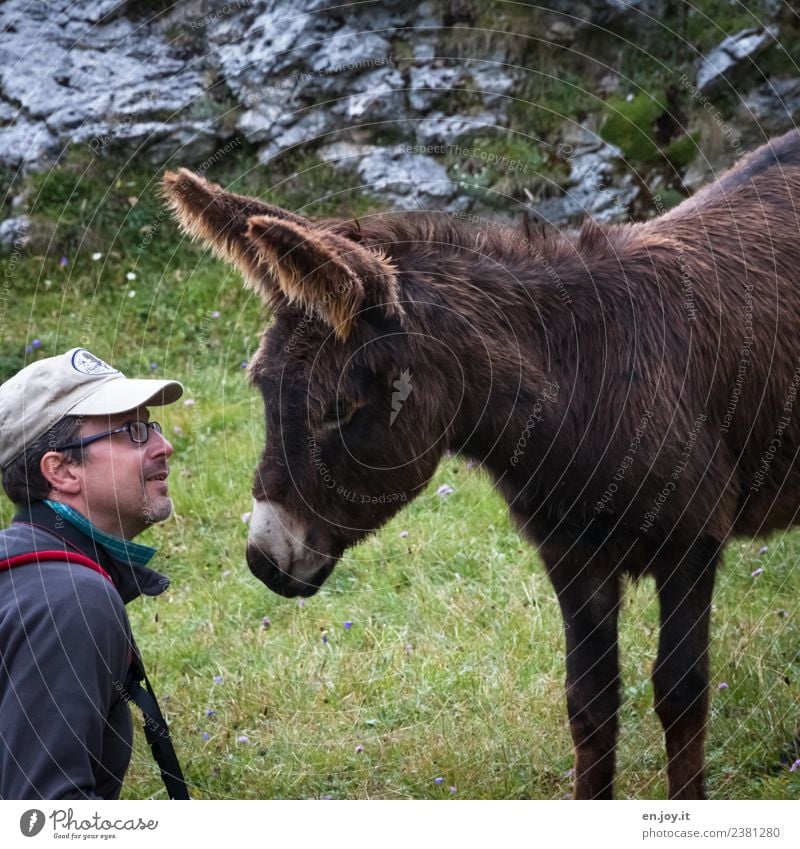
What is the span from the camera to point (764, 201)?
3.98 meters

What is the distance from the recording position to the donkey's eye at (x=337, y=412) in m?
3.19

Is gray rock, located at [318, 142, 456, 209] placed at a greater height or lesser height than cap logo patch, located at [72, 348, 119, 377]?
lesser

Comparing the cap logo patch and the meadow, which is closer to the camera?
the cap logo patch

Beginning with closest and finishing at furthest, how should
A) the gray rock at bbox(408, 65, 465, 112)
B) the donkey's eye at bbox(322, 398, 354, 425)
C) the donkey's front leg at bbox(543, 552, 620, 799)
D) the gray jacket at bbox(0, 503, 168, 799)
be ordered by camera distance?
the gray jacket at bbox(0, 503, 168, 799) < the donkey's eye at bbox(322, 398, 354, 425) < the donkey's front leg at bbox(543, 552, 620, 799) < the gray rock at bbox(408, 65, 465, 112)

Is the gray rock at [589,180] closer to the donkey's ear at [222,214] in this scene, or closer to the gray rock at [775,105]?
the gray rock at [775,105]

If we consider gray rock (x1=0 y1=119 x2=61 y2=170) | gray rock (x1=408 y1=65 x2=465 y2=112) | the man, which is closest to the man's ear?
the man

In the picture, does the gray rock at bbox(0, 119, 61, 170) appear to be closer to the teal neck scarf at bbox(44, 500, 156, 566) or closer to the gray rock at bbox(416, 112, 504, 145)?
the gray rock at bbox(416, 112, 504, 145)

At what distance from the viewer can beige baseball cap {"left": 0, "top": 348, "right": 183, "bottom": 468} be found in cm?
292

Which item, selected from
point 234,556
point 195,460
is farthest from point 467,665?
point 195,460

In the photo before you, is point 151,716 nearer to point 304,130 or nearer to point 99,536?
point 99,536

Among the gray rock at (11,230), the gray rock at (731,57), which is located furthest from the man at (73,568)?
the gray rock at (731,57)

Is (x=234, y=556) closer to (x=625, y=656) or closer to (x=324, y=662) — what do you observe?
(x=324, y=662)
